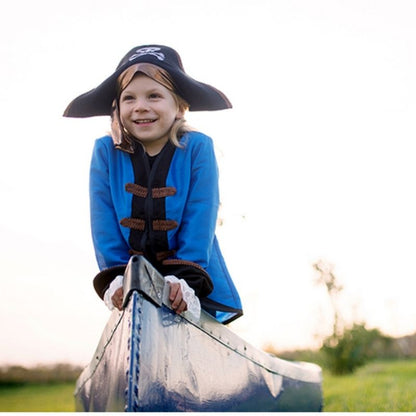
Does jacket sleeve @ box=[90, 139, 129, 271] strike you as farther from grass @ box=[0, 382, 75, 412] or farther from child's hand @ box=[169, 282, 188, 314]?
grass @ box=[0, 382, 75, 412]

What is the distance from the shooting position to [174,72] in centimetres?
174

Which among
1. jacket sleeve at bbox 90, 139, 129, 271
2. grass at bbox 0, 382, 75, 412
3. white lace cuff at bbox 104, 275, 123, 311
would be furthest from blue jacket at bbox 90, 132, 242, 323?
grass at bbox 0, 382, 75, 412

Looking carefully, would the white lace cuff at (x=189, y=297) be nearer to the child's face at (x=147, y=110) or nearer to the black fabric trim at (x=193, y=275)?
the black fabric trim at (x=193, y=275)

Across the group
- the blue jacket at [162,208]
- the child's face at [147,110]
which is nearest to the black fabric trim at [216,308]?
the blue jacket at [162,208]

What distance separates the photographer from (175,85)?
1.77 metres

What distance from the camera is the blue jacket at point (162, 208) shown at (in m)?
1.68

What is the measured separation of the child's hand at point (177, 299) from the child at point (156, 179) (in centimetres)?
18

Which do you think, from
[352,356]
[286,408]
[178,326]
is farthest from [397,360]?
[178,326]

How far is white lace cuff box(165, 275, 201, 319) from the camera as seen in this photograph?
146 centimetres

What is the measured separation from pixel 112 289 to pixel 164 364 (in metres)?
0.24

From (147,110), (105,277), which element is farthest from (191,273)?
(147,110)

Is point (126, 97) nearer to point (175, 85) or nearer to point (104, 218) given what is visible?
point (175, 85)

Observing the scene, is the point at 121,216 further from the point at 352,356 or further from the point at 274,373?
the point at 352,356

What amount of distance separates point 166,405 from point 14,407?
0.95 metres
